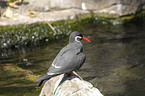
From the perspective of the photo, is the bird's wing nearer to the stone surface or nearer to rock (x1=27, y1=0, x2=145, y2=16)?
the stone surface

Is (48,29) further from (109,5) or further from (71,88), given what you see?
(71,88)

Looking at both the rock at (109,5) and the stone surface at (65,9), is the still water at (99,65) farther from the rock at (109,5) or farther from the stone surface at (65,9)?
the rock at (109,5)

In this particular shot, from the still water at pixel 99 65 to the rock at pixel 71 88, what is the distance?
1.58m

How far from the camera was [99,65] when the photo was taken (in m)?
9.88

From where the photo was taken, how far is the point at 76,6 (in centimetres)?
1667

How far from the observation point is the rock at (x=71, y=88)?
18.4ft

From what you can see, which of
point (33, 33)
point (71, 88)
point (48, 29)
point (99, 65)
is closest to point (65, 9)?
point (48, 29)

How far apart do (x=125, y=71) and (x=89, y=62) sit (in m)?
1.82

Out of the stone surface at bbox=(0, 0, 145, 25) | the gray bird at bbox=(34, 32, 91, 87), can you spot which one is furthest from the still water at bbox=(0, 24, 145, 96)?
the stone surface at bbox=(0, 0, 145, 25)

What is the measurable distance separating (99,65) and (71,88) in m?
4.37

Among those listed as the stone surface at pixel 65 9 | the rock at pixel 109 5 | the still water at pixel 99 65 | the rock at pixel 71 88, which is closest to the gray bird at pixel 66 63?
the rock at pixel 71 88

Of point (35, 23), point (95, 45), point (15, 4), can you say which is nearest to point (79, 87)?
point (95, 45)

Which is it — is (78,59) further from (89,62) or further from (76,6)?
(76,6)

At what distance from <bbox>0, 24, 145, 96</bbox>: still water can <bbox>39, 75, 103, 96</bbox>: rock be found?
158 centimetres
